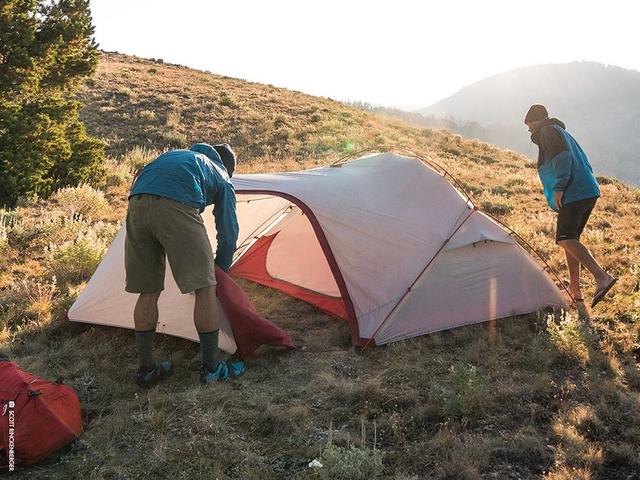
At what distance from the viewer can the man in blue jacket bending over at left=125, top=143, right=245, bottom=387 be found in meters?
4.25

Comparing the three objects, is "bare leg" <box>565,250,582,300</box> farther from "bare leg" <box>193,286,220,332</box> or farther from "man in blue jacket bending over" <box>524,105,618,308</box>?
"bare leg" <box>193,286,220,332</box>

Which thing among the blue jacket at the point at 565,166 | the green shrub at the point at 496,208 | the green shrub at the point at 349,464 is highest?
the blue jacket at the point at 565,166

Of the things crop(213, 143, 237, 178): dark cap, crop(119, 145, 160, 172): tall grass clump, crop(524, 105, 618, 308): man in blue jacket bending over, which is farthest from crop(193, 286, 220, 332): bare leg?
crop(119, 145, 160, 172): tall grass clump

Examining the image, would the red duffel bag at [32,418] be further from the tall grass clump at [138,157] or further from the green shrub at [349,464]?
the tall grass clump at [138,157]

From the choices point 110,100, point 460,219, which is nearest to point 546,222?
point 460,219

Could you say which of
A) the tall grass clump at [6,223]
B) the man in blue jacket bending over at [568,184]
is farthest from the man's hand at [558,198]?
the tall grass clump at [6,223]

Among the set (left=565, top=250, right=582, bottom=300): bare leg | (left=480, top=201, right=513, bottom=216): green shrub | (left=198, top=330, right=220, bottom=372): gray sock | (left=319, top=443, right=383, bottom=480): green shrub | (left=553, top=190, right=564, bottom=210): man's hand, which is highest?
(left=553, top=190, right=564, bottom=210): man's hand

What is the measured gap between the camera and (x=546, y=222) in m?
9.16

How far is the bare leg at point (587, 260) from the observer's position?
220 inches

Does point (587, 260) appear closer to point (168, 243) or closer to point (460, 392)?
point (460, 392)

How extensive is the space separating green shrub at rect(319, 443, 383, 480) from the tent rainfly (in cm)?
180

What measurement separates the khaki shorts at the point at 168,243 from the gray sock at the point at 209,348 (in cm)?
42

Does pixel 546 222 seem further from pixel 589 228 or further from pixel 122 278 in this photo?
pixel 122 278

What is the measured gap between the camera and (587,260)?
18.7 ft
